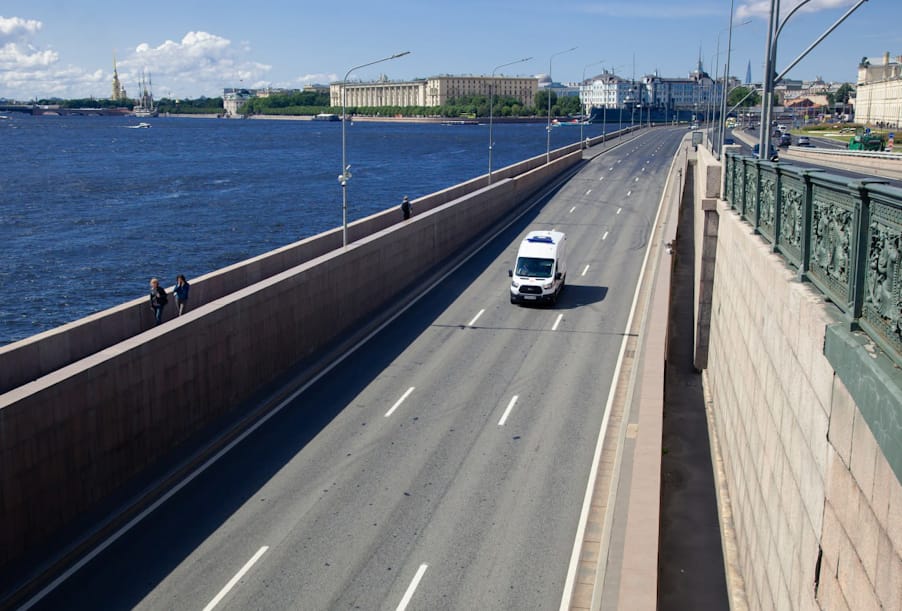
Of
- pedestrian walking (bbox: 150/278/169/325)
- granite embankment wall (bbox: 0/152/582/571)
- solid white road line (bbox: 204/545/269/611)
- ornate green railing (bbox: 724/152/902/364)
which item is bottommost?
solid white road line (bbox: 204/545/269/611)

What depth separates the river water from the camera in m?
44.9

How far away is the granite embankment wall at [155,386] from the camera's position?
542 inches

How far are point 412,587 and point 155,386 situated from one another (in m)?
7.04

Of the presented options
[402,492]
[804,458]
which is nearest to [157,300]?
[402,492]

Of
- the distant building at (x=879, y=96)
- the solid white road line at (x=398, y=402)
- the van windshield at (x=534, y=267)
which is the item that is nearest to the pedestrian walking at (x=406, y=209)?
the van windshield at (x=534, y=267)

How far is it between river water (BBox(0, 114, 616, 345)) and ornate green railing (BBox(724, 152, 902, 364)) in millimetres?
32081

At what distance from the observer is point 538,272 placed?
31719 millimetres

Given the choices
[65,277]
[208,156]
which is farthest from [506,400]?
[208,156]

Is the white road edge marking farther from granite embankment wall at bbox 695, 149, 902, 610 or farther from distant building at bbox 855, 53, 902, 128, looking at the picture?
distant building at bbox 855, 53, 902, 128

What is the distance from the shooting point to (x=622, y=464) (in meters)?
16.9

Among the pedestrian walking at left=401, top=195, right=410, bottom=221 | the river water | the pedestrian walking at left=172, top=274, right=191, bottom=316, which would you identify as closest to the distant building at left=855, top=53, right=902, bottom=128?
the river water

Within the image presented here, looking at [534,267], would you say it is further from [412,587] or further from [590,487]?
[412,587]

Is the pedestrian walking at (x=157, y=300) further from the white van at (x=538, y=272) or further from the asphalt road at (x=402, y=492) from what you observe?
the white van at (x=538, y=272)

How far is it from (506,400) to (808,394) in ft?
44.1
